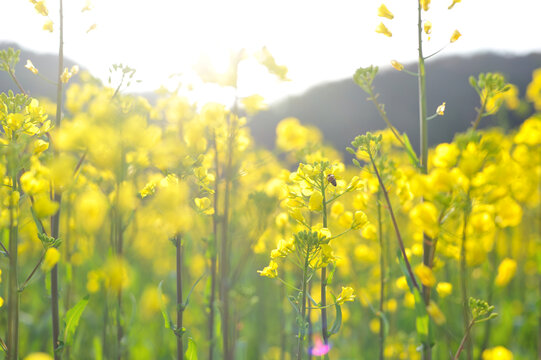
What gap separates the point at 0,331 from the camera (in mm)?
2873

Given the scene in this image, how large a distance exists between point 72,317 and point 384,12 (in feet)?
6.24

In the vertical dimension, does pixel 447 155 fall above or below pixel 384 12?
below

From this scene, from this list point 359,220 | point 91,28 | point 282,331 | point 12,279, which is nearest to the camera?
point 12,279

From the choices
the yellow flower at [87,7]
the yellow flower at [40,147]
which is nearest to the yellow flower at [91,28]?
the yellow flower at [87,7]

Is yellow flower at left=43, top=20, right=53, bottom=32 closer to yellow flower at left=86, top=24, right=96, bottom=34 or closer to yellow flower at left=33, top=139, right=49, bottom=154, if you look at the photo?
yellow flower at left=86, top=24, right=96, bottom=34

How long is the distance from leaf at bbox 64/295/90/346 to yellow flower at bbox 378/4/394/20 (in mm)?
1772

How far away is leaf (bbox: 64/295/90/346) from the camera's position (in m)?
1.69

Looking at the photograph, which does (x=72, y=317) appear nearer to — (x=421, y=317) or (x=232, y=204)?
(x=421, y=317)

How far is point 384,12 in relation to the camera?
1.79 m

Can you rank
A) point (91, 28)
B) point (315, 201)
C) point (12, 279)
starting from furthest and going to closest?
1. point (91, 28)
2. point (315, 201)
3. point (12, 279)

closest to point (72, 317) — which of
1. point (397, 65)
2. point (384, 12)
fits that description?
point (397, 65)

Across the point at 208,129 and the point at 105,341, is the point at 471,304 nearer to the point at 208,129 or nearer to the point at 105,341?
the point at 208,129

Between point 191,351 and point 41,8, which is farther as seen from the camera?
point 41,8

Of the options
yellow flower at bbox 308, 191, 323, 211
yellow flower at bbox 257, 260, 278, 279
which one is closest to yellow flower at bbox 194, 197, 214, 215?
yellow flower at bbox 257, 260, 278, 279
